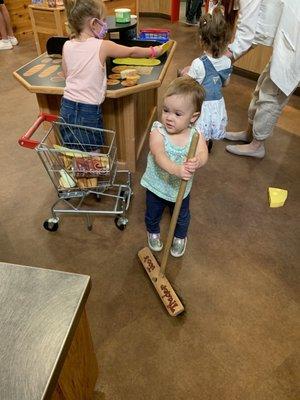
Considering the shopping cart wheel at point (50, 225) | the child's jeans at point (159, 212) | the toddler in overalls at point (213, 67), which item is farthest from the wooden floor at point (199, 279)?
the toddler in overalls at point (213, 67)

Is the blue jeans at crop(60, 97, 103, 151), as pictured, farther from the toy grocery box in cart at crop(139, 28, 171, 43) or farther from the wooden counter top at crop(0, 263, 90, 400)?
the wooden counter top at crop(0, 263, 90, 400)

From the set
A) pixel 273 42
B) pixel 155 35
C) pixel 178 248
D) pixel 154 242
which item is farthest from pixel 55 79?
pixel 273 42

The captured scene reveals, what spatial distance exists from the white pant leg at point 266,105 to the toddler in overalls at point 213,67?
0.29 meters

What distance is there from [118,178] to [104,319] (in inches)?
42.7

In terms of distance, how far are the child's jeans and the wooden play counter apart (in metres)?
0.66

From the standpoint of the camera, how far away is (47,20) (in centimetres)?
368

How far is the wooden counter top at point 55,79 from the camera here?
1.80m

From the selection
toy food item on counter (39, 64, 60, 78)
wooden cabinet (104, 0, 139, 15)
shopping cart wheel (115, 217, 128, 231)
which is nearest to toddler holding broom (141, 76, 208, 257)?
shopping cart wheel (115, 217, 128, 231)

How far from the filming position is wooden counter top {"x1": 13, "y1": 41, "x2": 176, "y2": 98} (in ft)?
5.90

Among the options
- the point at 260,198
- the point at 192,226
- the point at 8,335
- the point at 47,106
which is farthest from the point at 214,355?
the point at 47,106

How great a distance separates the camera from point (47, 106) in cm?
212

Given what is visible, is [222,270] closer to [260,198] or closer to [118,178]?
[260,198]

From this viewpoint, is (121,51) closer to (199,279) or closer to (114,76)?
(114,76)

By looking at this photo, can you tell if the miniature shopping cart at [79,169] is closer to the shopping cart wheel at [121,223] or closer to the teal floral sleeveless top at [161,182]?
the shopping cart wheel at [121,223]
